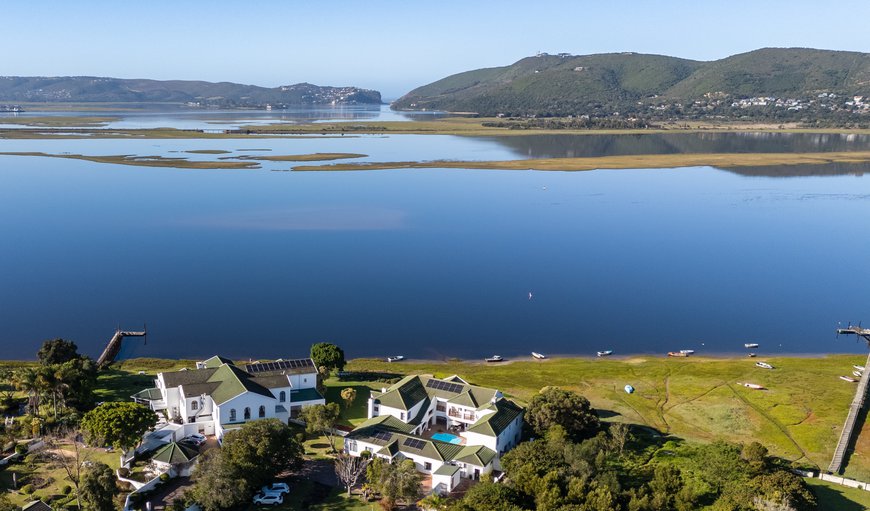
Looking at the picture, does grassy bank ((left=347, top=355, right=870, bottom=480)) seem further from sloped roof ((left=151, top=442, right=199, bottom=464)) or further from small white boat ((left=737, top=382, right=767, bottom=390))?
sloped roof ((left=151, top=442, right=199, bottom=464))

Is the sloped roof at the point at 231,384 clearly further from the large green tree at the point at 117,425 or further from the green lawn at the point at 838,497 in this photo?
the green lawn at the point at 838,497

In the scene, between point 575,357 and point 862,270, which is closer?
point 575,357

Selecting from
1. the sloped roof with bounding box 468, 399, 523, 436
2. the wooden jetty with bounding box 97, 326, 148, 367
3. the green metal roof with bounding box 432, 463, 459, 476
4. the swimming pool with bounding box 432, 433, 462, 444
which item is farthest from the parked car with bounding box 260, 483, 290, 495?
the wooden jetty with bounding box 97, 326, 148, 367

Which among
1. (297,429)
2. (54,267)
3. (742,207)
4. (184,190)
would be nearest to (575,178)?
(742,207)

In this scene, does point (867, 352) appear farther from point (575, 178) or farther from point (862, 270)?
point (575, 178)

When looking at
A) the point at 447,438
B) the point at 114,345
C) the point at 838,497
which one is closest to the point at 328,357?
the point at 447,438

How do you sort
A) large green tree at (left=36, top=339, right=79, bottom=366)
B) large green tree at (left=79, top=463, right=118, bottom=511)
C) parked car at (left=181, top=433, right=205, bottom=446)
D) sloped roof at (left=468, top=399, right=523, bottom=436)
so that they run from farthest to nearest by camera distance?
large green tree at (left=36, top=339, right=79, bottom=366)
parked car at (left=181, top=433, right=205, bottom=446)
sloped roof at (left=468, top=399, right=523, bottom=436)
large green tree at (left=79, top=463, right=118, bottom=511)
